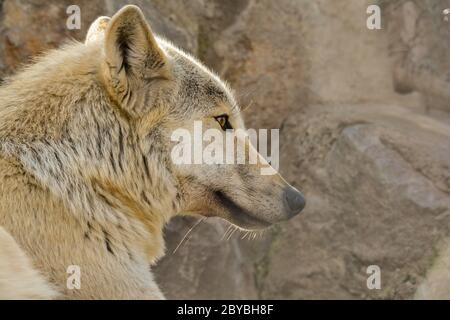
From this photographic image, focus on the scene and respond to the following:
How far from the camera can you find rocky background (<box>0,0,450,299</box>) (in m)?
7.54

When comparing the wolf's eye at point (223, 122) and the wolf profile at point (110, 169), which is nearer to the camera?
the wolf profile at point (110, 169)

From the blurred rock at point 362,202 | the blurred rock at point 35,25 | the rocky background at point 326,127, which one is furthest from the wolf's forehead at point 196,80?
the blurred rock at point 362,202

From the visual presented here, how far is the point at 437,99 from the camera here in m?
8.06

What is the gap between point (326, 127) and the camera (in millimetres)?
8289

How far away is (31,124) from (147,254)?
3.51ft

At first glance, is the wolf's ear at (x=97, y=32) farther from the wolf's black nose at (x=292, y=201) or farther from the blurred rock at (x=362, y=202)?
the blurred rock at (x=362, y=202)

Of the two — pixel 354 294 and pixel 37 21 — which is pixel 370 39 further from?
pixel 37 21

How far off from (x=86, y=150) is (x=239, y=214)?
3.51 ft

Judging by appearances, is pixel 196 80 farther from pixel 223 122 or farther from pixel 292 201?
pixel 292 201

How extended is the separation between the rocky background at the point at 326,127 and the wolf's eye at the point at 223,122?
2787 millimetres

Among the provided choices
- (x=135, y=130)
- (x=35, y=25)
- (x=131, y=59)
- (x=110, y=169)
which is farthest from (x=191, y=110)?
(x=35, y=25)

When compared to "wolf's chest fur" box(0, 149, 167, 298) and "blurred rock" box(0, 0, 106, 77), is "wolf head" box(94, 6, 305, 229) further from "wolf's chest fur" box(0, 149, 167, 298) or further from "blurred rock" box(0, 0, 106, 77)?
"blurred rock" box(0, 0, 106, 77)

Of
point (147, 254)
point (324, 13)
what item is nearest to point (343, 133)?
point (324, 13)

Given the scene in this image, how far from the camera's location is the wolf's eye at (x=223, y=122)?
4949 millimetres
